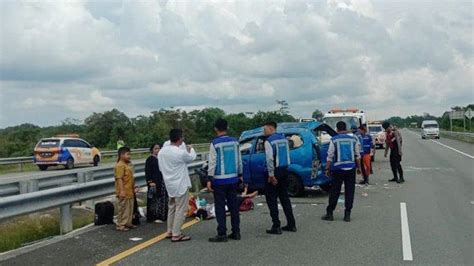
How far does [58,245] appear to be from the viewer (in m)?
8.66

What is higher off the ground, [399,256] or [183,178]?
[183,178]

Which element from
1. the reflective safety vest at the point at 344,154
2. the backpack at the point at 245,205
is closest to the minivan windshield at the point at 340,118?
the backpack at the point at 245,205

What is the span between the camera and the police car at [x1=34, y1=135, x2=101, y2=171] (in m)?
30.4

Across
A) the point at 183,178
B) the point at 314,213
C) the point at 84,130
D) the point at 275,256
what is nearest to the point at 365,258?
the point at 275,256

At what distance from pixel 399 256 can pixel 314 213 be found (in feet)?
13.2

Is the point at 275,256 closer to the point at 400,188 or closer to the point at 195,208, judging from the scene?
the point at 195,208

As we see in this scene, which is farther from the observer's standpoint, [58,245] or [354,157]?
[354,157]

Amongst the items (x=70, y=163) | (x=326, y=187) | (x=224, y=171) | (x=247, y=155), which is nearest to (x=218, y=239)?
(x=224, y=171)

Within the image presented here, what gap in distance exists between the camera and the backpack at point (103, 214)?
10492 millimetres

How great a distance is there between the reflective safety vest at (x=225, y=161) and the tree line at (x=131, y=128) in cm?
4570

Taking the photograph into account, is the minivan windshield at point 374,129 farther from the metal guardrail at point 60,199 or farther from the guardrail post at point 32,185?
the guardrail post at point 32,185

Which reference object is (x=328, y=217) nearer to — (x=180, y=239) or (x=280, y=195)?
(x=280, y=195)

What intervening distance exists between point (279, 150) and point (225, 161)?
1.15 metres

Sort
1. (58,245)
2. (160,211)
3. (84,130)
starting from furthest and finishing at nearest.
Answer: (84,130)
(160,211)
(58,245)
